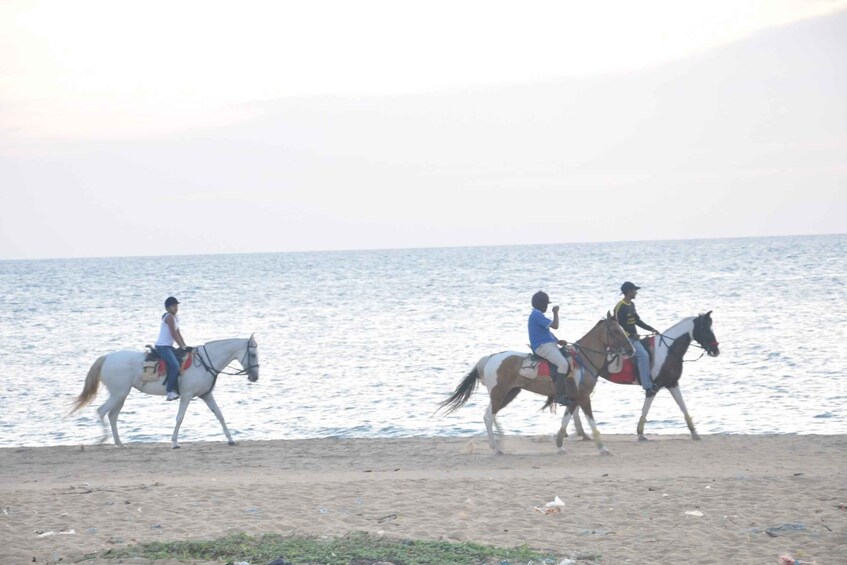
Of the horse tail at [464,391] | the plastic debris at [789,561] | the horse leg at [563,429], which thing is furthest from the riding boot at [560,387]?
the plastic debris at [789,561]

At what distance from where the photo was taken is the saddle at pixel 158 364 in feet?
51.0

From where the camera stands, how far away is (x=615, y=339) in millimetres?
14328

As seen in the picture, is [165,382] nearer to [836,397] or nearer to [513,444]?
[513,444]

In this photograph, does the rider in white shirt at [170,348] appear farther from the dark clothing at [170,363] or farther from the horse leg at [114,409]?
the horse leg at [114,409]

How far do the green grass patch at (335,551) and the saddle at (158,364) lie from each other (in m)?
6.71

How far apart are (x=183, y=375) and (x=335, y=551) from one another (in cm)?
757

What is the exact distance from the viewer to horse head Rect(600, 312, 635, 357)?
47.0 ft

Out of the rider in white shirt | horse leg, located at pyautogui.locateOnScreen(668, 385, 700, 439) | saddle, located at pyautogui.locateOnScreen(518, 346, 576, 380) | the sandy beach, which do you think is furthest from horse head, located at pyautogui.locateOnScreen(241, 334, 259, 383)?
horse leg, located at pyautogui.locateOnScreen(668, 385, 700, 439)

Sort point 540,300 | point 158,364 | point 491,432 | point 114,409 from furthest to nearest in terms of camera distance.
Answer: point 114,409 < point 158,364 < point 491,432 < point 540,300

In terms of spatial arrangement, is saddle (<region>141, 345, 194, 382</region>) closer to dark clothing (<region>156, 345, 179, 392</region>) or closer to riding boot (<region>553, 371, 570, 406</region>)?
dark clothing (<region>156, 345, 179, 392</region>)

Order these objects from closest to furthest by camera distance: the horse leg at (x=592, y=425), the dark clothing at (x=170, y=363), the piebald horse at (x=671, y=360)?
the horse leg at (x=592, y=425)
the piebald horse at (x=671, y=360)
the dark clothing at (x=170, y=363)

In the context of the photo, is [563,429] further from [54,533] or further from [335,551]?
[54,533]

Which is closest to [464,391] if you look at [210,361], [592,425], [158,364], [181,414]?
[592,425]

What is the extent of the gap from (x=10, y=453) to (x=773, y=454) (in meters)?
11.9
